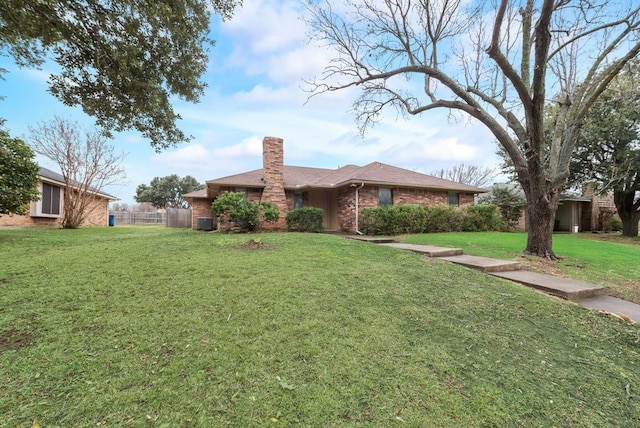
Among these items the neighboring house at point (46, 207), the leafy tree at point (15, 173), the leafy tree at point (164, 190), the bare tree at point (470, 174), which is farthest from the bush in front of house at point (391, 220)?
the bare tree at point (470, 174)

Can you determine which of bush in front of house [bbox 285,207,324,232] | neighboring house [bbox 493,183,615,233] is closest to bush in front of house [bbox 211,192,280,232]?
bush in front of house [bbox 285,207,324,232]

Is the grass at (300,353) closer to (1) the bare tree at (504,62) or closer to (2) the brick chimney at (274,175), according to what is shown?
(1) the bare tree at (504,62)

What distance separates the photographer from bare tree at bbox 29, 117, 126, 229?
13.0m

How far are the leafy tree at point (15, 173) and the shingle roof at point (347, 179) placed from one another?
19.1ft

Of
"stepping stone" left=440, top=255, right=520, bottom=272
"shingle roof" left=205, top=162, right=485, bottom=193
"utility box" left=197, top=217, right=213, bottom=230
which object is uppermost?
"shingle roof" left=205, top=162, right=485, bottom=193

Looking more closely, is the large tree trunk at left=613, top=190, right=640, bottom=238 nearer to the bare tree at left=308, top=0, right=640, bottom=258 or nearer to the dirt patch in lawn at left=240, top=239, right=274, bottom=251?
the bare tree at left=308, top=0, right=640, bottom=258

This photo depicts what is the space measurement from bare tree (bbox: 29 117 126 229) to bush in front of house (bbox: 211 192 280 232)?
6991mm

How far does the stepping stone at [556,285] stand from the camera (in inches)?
166

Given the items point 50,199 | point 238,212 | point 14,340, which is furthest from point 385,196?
point 50,199

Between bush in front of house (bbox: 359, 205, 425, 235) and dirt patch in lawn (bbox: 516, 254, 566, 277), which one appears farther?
bush in front of house (bbox: 359, 205, 425, 235)

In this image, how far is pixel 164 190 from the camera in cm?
3388

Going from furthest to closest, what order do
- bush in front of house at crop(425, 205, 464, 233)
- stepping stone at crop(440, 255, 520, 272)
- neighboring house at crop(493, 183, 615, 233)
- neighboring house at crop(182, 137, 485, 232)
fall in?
neighboring house at crop(493, 183, 615, 233), neighboring house at crop(182, 137, 485, 232), bush in front of house at crop(425, 205, 464, 233), stepping stone at crop(440, 255, 520, 272)

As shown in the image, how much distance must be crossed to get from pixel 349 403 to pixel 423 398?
56 cm

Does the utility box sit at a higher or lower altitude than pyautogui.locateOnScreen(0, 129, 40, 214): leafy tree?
lower
